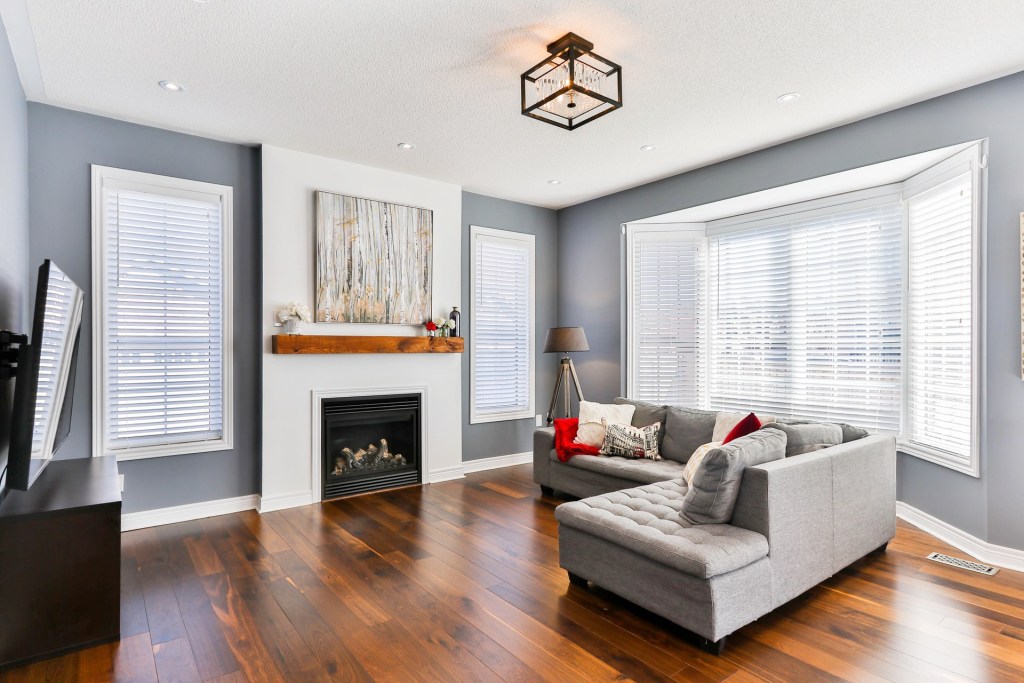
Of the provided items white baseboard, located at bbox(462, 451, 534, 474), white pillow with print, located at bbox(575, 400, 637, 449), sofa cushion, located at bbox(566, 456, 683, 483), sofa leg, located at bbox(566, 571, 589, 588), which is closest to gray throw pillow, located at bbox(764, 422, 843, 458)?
sofa cushion, located at bbox(566, 456, 683, 483)

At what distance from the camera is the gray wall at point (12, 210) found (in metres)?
2.67

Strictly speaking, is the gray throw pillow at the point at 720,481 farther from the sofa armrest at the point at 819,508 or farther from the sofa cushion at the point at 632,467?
the sofa cushion at the point at 632,467

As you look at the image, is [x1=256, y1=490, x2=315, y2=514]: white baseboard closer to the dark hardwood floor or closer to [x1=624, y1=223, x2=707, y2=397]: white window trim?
the dark hardwood floor

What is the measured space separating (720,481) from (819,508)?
2.17 feet

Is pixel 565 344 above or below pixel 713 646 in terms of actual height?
above

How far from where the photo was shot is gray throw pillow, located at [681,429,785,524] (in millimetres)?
2566

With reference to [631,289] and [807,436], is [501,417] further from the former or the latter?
[807,436]

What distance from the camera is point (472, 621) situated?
2611 millimetres

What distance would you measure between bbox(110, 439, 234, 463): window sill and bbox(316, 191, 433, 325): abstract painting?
3.91 feet

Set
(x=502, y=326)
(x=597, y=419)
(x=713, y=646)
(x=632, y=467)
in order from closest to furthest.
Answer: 1. (x=713, y=646)
2. (x=632, y=467)
3. (x=597, y=419)
4. (x=502, y=326)

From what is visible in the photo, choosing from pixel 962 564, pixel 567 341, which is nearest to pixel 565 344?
pixel 567 341

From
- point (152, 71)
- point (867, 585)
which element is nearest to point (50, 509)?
point (152, 71)

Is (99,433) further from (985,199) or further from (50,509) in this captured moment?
(985,199)

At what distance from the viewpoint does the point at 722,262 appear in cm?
547
